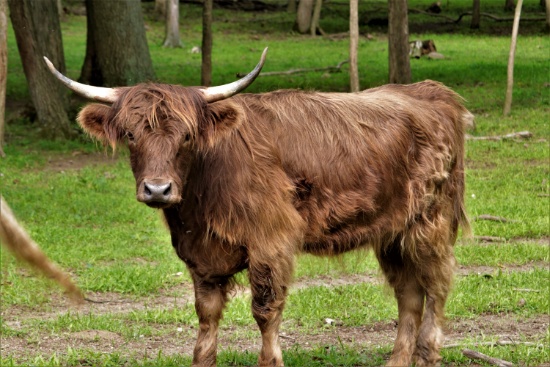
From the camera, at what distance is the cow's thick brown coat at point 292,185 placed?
5953 mm

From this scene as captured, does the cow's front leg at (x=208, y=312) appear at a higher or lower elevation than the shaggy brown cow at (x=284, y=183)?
lower

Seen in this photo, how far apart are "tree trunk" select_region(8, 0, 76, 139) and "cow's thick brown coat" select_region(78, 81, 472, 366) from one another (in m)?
9.61

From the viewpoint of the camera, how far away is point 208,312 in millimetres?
6258

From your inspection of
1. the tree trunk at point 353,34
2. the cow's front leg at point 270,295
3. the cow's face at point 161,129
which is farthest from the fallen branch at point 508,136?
the cow's face at point 161,129

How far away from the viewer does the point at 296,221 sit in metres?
6.15

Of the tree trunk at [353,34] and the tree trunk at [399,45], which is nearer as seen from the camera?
the tree trunk at [353,34]

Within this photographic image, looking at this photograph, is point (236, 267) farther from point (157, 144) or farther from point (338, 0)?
point (338, 0)

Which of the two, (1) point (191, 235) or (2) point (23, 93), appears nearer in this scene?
(1) point (191, 235)

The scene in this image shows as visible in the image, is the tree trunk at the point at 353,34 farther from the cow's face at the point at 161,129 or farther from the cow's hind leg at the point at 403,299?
the cow's face at the point at 161,129

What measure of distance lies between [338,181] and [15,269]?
172 inches

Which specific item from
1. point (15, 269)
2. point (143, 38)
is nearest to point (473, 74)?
point (143, 38)

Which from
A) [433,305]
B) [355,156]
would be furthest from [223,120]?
[433,305]

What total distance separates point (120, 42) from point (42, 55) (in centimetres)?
211

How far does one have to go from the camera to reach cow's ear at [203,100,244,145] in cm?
603
